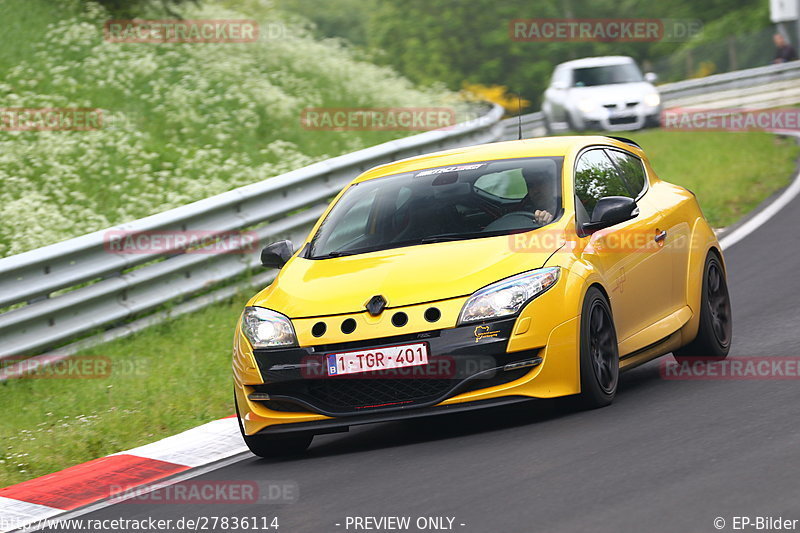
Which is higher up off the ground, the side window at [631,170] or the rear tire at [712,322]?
the side window at [631,170]

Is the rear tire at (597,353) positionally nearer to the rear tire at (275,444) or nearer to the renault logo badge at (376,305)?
the renault logo badge at (376,305)

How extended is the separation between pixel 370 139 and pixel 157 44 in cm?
363

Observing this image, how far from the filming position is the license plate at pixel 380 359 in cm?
666

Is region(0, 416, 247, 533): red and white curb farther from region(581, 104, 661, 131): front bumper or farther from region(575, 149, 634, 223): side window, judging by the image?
region(581, 104, 661, 131): front bumper

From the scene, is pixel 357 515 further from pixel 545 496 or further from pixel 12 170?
pixel 12 170

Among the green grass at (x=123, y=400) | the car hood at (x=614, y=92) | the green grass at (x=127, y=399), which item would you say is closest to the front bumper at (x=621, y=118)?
the car hood at (x=614, y=92)

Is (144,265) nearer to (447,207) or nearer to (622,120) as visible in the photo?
(447,207)

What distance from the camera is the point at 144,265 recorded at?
11.6 metres

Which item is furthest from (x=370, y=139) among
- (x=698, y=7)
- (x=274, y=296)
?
(x=698, y=7)

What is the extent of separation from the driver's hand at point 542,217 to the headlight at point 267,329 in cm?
154

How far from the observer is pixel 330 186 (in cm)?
1362

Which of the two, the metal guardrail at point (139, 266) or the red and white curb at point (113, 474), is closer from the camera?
the red and white curb at point (113, 474)

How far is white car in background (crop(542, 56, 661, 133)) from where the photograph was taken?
2559 centimetres

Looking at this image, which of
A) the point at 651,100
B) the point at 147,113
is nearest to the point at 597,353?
the point at 147,113
